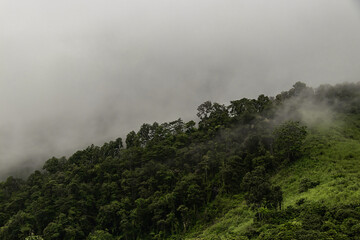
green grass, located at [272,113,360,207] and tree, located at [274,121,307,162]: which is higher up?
tree, located at [274,121,307,162]

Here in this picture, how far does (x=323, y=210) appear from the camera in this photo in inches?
1072

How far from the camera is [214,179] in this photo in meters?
64.1

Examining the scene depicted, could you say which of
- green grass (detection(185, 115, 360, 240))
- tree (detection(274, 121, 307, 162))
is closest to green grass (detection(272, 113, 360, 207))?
green grass (detection(185, 115, 360, 240))

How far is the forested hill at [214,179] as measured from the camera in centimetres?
3722

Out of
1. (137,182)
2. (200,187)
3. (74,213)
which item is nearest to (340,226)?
(200,187)

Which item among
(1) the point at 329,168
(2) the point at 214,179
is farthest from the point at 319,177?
(2) the point at 214,179

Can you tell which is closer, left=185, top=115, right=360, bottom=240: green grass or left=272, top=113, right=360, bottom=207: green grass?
left=272, top=113, right=360, bottom=207: green grass

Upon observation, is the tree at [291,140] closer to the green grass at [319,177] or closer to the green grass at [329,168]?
the green grass at [319,177]

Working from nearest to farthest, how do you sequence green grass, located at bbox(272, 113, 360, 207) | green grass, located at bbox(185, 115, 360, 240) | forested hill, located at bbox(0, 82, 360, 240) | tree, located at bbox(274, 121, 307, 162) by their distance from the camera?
green grass, located at bbox(272, 113, 360, 207), green grass, located at bbox(185, 115, 360, 240), forested hill, located at bbox(0, 82, 360, 240), tree, located at bbox(274, 121, 307, 162)

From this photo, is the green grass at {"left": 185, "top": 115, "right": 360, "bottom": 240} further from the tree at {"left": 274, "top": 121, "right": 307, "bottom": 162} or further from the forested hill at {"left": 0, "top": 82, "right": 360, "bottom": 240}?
the tree at {"left": 274, "top": 121, "right": 307, "bottom": 162}

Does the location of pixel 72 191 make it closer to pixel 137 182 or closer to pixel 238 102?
pixel 137 182

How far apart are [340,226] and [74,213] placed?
6097 cm

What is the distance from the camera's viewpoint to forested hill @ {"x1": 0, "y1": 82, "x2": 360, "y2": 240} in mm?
37219

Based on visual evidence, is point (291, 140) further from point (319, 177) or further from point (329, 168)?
point (319, 177)
